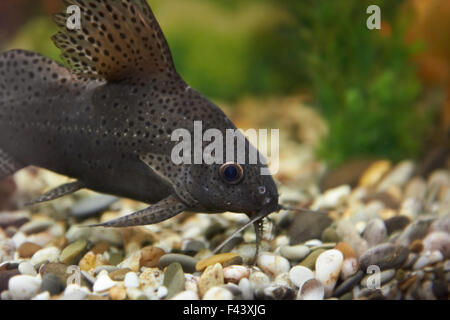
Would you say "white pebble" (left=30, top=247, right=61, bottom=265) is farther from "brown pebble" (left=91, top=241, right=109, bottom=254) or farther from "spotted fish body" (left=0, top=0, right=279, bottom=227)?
"spotted fish body" (left=0, top=0, right=279, bottom=227)

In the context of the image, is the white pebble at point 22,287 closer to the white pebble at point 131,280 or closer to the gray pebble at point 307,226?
the white pebble at point 131,280

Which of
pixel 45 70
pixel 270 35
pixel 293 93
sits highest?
pixel 270 35

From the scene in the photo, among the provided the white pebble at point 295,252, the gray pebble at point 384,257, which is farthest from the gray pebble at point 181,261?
the gray pebble at point 384,257

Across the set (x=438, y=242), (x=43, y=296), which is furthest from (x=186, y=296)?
(x=438, y=242)
